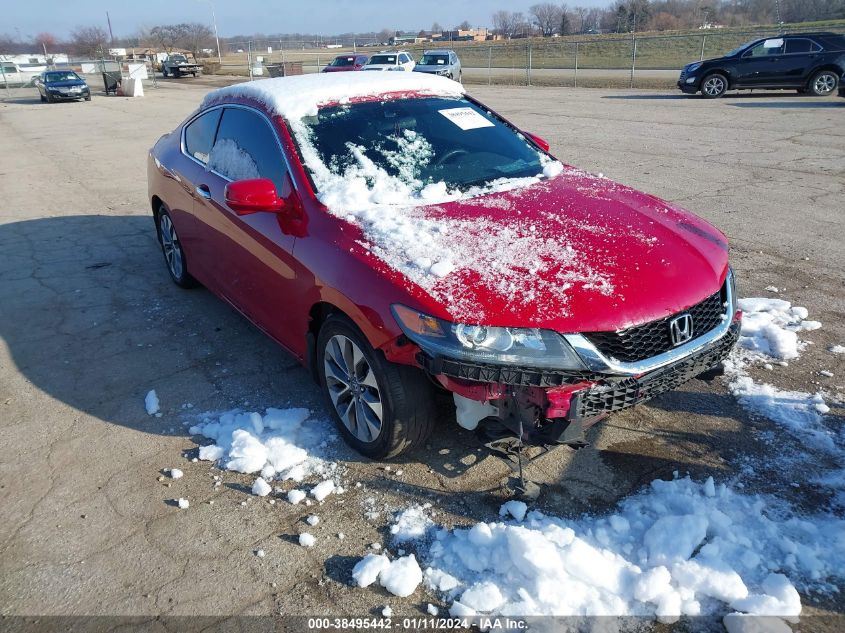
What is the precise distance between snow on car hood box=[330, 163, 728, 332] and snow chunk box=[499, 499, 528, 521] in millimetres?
849

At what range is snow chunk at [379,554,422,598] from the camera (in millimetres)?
2531

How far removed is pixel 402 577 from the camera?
256 centimetres

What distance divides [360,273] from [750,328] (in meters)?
2.91

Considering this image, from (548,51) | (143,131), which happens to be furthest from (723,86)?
(548,51)

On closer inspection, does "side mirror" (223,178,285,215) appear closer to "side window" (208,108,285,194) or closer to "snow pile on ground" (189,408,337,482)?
"side window" (208,108,285,194)

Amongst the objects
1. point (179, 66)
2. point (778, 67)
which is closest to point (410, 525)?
point (778, 67)

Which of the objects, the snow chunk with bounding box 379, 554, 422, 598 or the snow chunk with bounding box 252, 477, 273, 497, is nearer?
the snow chunk with bounding box 379, 554, 422, 598

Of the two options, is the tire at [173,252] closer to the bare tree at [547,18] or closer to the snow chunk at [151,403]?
the snow chunk at [151,403]

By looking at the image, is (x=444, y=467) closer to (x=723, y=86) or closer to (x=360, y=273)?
(x=360, y=273)

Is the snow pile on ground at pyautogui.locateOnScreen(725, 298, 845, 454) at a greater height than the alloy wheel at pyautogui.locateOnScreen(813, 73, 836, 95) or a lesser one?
lesser

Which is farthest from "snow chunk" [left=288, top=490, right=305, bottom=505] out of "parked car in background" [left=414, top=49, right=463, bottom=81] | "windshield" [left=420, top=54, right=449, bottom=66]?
"windshield" [left=420, top=54, right=449, bottom=66]

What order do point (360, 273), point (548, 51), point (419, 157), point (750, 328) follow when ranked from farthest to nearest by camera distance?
point (548, 51) < point (750, 328) < point (419, 157) < point (360, 273)

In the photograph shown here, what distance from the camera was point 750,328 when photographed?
4.43 metres

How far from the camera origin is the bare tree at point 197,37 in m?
70.2
